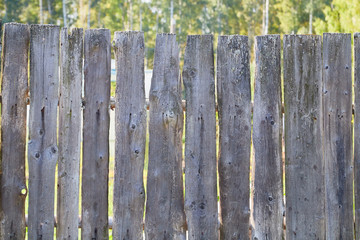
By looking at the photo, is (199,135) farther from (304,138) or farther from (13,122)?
(13,122)

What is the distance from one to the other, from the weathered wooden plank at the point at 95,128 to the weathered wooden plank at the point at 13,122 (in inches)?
16.4

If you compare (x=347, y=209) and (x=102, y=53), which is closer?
(x=102, y=53)

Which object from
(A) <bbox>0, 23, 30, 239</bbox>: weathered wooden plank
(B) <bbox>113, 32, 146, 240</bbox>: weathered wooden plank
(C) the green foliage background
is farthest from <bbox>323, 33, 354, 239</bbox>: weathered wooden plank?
(C) the green foliage background

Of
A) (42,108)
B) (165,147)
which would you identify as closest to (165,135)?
(165,147)

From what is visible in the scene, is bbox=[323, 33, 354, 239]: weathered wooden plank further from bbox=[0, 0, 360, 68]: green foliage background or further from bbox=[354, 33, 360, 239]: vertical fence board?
bbox=[0, 0, 360, 68]: green foliage background

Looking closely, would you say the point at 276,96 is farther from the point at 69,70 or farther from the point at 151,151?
the point at 69,70

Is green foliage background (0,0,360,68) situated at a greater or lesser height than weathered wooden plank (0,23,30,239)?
greater

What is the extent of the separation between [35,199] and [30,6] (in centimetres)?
3183

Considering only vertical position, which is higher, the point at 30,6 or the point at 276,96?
the point at 30,6

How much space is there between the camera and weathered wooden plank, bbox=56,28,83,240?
3127 mm

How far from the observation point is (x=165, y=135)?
10.5ft

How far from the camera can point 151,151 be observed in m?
3.21

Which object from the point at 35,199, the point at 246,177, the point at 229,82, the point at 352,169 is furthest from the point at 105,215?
the point at 352,169

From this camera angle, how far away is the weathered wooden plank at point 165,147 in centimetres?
320
